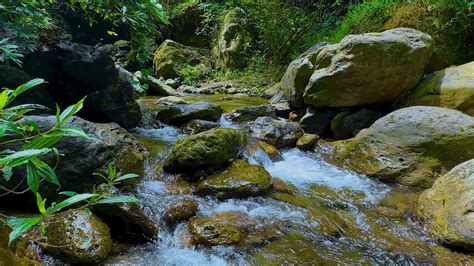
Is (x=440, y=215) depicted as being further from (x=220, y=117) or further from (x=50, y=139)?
(x=220, y=117)

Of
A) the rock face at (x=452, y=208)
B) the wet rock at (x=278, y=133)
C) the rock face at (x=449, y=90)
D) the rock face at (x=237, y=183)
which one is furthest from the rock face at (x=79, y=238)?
the rock face at (x=449, y=90)

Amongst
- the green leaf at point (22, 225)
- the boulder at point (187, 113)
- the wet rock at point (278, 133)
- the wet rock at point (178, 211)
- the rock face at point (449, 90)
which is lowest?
the wet rock at point (178, 211)

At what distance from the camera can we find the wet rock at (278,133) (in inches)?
262

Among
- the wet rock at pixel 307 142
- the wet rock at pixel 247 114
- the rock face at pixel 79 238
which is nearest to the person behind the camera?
the rock face at pixel 79 238

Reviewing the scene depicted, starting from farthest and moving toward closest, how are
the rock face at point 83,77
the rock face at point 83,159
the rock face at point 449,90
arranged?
the rock face at point 449,90 < the rock face at point 83,77 < the rock face at point 83,159

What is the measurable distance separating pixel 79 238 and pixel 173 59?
12609mm

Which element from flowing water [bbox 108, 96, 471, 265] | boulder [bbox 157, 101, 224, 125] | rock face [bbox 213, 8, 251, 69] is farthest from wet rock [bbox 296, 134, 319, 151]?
rock face [bbox 213, 8, 251, 69]

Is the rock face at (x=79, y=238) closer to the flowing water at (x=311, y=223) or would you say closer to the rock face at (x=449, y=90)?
the flowing water at (x=311, y=223)

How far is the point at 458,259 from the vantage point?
340 centimetres

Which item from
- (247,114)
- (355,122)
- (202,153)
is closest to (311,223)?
(202,153)

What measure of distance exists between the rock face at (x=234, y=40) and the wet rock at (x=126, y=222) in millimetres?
11360

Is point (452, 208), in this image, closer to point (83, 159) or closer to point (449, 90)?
point (449, 90)

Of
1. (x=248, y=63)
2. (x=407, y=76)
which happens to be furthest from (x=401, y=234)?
(x=248, y=63)

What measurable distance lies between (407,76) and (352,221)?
12.3ft
